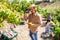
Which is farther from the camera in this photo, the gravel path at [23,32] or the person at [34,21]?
the gravel path at [23,32]

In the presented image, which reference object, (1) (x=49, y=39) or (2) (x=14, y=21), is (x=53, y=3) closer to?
(2) (x=14, y=21)

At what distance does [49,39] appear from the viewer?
331 inches

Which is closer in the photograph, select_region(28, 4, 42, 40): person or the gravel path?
select_region(28, 4, 42, 40): person

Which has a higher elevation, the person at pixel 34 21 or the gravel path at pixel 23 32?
the person at pixel 34 21

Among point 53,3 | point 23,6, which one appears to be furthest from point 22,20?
point 53,3

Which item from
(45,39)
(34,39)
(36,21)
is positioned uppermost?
(36,21)

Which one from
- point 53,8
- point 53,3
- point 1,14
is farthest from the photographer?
point 53,3

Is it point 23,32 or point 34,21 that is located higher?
point 34,21

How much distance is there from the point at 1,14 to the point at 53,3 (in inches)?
248

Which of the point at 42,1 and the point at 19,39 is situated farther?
the point at 42,1

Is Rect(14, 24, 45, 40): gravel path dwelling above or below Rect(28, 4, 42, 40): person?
below

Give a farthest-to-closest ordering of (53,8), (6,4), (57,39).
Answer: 1. (53,8)
2. (6,4)
3. (57,39)

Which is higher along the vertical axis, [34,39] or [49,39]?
[34,39]

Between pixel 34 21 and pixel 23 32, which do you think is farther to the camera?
pixel 23 32
